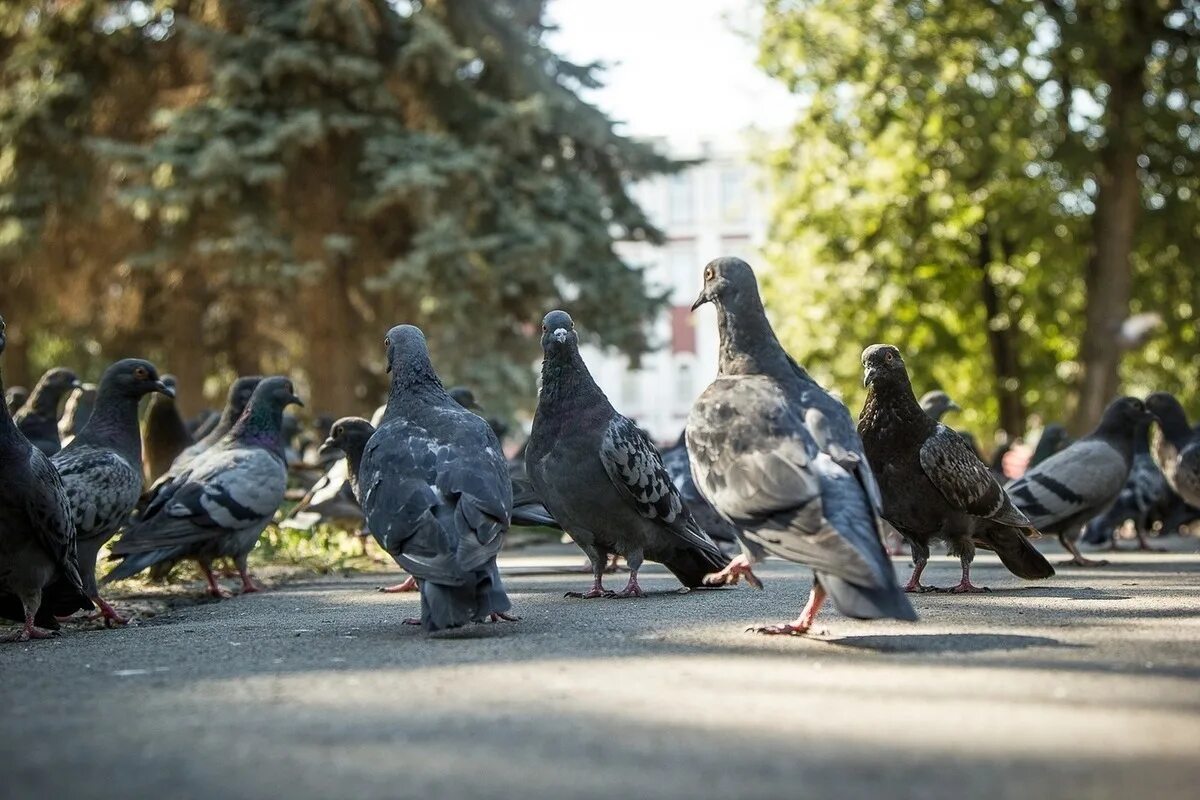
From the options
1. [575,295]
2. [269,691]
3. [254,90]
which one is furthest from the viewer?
[575,295]

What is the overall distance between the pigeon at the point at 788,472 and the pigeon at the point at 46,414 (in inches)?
227

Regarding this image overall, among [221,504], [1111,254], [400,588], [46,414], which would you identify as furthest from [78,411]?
[1111,254]

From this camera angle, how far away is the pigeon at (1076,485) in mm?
11289

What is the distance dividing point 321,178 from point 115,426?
13704mm

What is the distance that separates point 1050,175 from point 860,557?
1937 cm

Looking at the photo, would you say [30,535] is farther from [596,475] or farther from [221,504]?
[596,475]

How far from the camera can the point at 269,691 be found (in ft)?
15.7

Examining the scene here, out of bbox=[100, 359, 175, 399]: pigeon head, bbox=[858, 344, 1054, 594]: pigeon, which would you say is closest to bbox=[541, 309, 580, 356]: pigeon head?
bbox=[858, 344, 1054, 594]: pigeon

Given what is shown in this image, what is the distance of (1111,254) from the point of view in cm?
2267

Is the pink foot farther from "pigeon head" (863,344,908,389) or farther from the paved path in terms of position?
"pigeon head" (863,344,908,389)

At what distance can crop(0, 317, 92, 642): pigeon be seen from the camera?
654cm

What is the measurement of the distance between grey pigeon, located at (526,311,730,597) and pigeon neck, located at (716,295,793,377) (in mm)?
1538

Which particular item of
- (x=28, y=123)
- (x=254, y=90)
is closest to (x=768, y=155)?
(x=254, y=90)

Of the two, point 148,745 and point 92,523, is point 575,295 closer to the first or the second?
point 92,523
